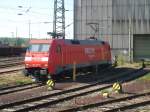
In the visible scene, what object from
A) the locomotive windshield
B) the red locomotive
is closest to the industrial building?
the red locomotive

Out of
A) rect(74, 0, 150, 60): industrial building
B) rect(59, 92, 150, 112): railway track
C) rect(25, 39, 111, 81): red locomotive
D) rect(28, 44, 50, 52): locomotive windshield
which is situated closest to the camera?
rect(59, 92, 150, 112): railway track

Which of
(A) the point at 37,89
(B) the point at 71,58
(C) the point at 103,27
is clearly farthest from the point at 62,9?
(A) the point at 37,89

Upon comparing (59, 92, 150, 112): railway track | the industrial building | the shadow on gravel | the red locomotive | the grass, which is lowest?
the shadow on gravel

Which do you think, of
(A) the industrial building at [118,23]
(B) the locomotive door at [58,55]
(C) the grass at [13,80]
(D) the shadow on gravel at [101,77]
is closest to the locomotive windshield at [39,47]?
(B) the locomotive door at [58,55]

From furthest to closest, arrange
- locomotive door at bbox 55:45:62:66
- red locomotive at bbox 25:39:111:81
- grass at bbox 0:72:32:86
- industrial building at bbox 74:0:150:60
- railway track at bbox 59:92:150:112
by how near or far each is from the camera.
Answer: industrial building at bbox 74:0:150:60, locomotive door at bbox 55:45:62:66, red locomotive at bbox 25:39:111:81, grass at bbox 0:72:32:86, railway track at bbox 59:92:150:112

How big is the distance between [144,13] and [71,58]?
3011 cm

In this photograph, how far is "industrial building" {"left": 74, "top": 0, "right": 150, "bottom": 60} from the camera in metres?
58.5

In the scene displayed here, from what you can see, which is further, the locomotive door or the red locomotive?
the locomotive door

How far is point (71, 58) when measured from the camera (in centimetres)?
3075

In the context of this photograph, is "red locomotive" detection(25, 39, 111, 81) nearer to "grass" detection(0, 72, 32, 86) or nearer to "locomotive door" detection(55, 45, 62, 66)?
"locomotive door" detection(55, 45, 62, 66)

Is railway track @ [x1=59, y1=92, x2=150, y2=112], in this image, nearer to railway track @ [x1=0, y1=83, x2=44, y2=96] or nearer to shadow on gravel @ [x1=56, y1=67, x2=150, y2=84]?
railway track @ [x1=0, y1=83, x2=44, y2=96]

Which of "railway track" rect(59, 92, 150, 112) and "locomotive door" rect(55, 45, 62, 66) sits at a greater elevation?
"locomotive door" rect(55, 45, 62, 66)

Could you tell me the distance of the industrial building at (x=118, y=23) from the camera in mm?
58469

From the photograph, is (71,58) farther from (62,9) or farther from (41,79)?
(62,9)
